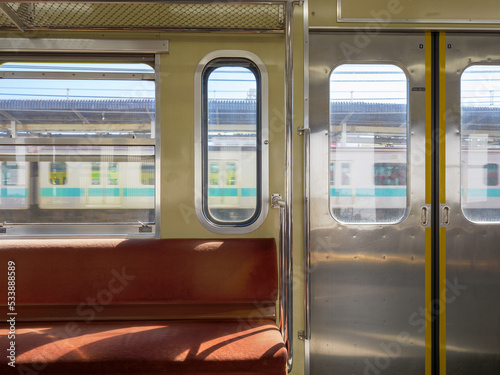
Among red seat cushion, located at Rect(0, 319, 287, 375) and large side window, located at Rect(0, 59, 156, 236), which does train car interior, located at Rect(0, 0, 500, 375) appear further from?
red seat cushion, located at Rect(0, 319, 287, 375)

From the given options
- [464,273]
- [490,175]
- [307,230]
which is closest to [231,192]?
[307,230]

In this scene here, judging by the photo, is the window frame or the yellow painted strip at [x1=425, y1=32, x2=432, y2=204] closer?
the window frame

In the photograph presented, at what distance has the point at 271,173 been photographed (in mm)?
2762

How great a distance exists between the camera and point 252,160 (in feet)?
9.10

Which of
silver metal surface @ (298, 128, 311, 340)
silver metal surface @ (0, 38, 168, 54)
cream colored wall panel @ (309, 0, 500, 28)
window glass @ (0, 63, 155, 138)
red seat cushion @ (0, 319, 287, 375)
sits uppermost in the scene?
cream colored wall panel @ (309, 0, 500, 28)

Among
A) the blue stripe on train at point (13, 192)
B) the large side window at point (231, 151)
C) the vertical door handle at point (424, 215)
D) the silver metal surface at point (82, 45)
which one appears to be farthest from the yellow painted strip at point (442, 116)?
the blue stripe on train at point (13, 192)

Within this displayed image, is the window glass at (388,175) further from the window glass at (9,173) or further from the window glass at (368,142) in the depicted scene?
the window glass at (9,173)

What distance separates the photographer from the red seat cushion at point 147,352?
2057 millimetres

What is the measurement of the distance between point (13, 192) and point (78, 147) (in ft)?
Answer: 1.81

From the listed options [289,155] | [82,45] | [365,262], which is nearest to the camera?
[289,155]

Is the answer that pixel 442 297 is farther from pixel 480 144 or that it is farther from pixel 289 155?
pixel 289 155

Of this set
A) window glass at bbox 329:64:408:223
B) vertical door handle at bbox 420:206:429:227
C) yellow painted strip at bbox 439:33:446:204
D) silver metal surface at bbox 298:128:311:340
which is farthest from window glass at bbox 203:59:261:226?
yellow painted strip at bbox 439:33:446:204

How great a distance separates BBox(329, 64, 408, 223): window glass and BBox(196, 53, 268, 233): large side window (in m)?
0.53

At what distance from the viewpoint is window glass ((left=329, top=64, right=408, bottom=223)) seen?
2.81 metres
